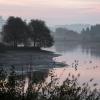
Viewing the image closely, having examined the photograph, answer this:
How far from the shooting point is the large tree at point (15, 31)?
89.6 meters

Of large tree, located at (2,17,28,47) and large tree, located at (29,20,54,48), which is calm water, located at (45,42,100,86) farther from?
large tree, located at (2,17,28,47)

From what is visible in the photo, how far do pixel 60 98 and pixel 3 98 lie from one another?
44.9 inches

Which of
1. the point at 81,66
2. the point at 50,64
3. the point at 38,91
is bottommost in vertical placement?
the point at 81,66

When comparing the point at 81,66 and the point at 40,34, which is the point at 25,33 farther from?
the point at 81,66

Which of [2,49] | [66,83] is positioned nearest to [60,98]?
[66,83]

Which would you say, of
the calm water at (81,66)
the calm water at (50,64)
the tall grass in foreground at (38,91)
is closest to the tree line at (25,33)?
the calm water at (81,66)

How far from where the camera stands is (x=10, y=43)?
92562mm

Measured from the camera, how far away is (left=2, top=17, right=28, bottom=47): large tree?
89562 millimetres

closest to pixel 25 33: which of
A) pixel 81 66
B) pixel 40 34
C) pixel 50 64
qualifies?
pixel 40 34

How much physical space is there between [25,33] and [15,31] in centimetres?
279

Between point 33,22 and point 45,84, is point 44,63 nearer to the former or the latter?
point 33,22

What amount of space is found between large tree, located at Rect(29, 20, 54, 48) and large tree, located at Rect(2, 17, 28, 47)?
2.92 m

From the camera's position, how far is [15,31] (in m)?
89.2

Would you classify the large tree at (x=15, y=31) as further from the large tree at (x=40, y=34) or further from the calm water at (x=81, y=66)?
the calm water at (x=81, y=66)
